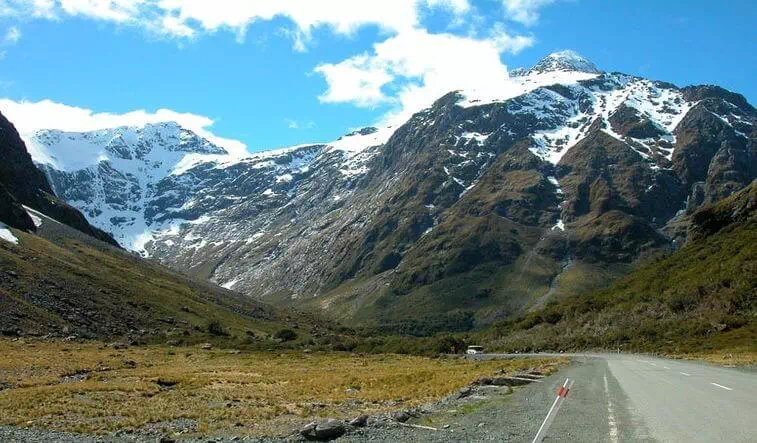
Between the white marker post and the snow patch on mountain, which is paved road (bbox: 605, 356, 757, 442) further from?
the snow patch on mountain

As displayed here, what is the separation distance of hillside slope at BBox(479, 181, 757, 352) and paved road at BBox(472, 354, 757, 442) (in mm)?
35936

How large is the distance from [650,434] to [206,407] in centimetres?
2098

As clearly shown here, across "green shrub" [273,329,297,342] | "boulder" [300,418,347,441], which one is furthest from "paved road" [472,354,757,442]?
"green shrub" [273,329,297,342]

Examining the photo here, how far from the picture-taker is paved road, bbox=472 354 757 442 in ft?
51.1

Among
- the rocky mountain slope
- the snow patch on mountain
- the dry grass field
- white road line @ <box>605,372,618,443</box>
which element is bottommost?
the dry grass field

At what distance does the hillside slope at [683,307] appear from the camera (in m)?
73.5

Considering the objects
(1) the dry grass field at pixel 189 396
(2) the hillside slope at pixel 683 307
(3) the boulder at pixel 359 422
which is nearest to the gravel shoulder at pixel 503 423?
(3) the boulder at pixel 359 422

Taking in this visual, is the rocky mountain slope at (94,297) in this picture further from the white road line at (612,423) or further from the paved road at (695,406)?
the white road line at (612,423)

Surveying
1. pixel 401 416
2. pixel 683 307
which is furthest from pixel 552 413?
pixel 683 307

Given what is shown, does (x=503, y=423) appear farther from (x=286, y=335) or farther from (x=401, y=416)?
(x=286, y=335)

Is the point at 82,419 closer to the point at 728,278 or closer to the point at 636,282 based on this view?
the point at 728,278

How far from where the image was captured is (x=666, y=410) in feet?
63.1

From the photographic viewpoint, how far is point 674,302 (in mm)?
88812

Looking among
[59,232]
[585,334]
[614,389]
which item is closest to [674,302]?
[585,334]
